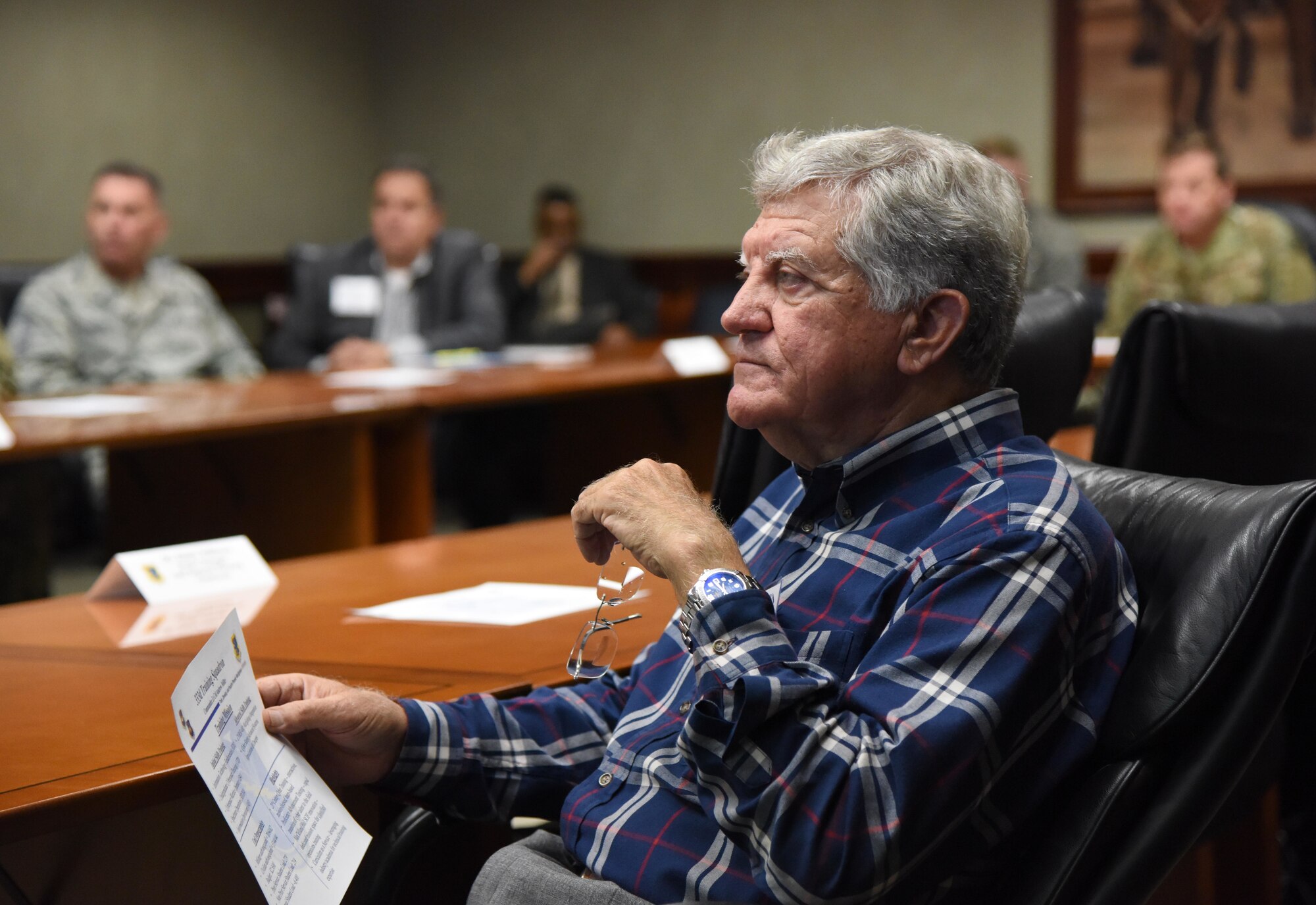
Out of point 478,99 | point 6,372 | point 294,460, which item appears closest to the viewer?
point 294,460

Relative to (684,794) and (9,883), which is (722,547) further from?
(9,883)

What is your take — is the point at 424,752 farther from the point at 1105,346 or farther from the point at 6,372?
the point at 1105,346

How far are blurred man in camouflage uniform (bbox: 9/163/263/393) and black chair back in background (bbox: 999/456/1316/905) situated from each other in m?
4.17

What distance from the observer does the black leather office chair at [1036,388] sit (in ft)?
5.43

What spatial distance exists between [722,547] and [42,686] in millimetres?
712

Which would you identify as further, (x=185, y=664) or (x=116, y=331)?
(x=116, y=331)

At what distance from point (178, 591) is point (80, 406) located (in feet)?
6.35

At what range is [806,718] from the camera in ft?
3.30

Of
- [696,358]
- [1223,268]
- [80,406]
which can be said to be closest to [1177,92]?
[1223,268]

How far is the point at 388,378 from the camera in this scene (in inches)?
159

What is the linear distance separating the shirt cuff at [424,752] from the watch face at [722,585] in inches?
14.2

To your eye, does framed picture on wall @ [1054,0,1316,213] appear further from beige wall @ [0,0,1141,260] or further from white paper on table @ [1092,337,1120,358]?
white paper on table @ [1092,337,1120,358]

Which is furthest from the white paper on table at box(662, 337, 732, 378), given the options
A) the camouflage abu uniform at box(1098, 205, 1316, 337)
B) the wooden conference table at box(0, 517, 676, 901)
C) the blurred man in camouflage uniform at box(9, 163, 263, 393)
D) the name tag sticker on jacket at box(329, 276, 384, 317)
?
the wooden conference table at box(0, 517, 676, 901)

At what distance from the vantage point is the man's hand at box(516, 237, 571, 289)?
6.82 meters
